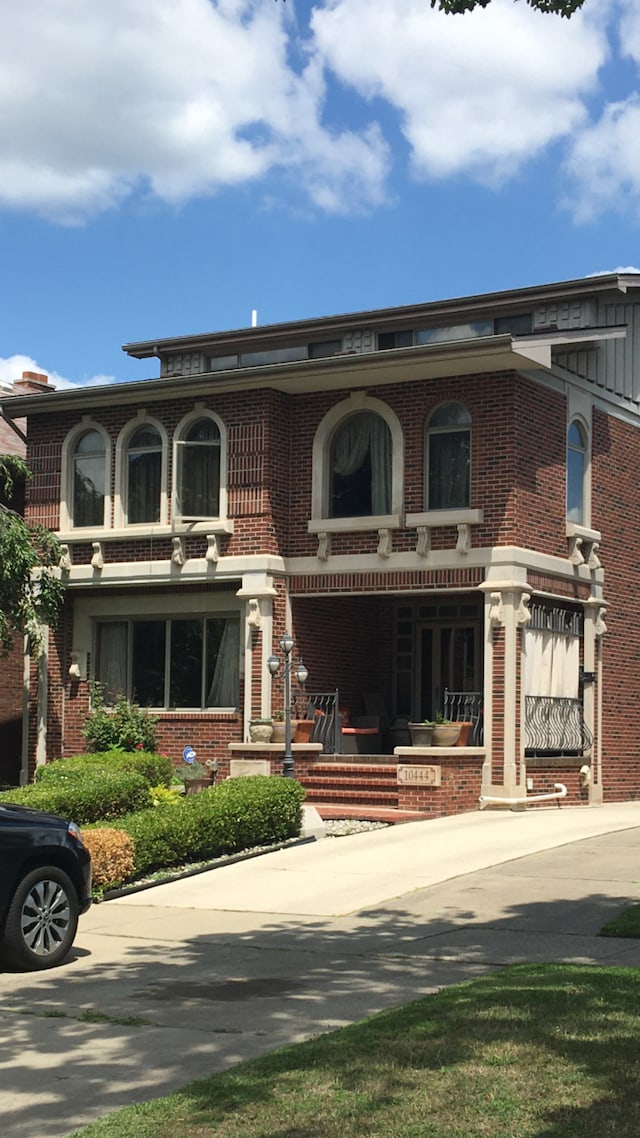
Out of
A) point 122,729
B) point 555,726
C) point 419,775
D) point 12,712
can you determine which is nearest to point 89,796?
point 419,775

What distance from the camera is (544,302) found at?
26.0 metres

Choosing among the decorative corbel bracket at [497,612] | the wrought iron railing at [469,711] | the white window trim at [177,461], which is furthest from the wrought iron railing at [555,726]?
the white window trim at [177,461]

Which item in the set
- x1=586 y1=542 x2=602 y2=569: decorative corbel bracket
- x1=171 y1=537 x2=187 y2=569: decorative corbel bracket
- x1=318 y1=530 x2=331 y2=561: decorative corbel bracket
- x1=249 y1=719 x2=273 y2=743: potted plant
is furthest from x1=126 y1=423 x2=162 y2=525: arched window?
x1=586 y1=542 x2=602 y2=569: decorative corbel bracket

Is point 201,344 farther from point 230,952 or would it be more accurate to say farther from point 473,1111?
point 473,1111

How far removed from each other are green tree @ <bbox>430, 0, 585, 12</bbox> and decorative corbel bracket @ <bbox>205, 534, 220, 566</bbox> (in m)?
15.3

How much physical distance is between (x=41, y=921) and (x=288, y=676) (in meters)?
Answer: 9.55

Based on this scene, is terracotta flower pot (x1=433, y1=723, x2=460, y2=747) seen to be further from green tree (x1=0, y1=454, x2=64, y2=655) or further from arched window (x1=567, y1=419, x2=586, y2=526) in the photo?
green tree (x1=0, y1=454, x2=64, y2=655)

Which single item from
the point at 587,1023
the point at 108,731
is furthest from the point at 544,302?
the point at 587,1023

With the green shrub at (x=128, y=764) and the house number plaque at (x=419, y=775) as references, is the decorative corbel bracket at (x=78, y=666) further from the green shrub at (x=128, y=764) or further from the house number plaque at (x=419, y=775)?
the house number plaque at (x=419, y=775)

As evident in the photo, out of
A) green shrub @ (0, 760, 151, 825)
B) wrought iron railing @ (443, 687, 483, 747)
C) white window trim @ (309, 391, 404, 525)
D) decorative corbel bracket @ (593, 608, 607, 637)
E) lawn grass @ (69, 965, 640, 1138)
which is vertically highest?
white window trim @ (309, 391, 404, 525)

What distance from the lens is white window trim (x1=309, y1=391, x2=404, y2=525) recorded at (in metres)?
22.5

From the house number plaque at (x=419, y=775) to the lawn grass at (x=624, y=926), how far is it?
8.49 m

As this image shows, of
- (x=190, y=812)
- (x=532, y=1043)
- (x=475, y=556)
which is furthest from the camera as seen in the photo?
(x=475, y=556)

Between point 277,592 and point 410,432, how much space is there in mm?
3254
